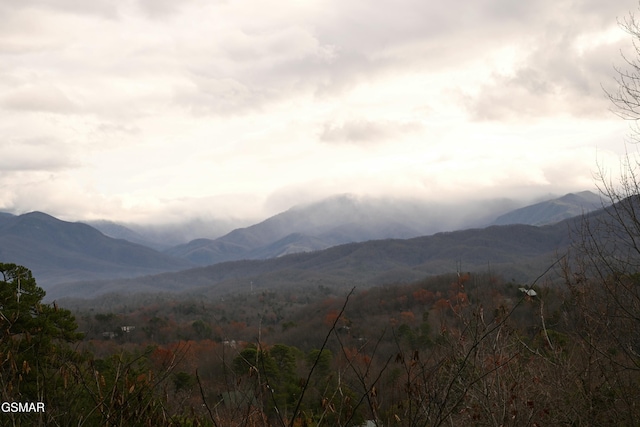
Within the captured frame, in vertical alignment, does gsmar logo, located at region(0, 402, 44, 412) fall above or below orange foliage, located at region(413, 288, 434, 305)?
above

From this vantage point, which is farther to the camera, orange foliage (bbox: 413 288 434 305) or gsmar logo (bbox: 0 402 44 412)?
orange foliage (bbox: 413 288 434 305)

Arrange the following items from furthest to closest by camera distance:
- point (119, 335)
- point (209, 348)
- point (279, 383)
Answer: point (119, 335) → point (209, 348) → point (279, 383)

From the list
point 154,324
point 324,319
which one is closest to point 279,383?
Result: point 324,319

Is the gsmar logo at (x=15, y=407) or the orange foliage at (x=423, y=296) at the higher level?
the gsmar logo at (x=15, y=407)

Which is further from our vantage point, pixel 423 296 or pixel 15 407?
pixel 423 296

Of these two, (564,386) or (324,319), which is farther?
(324,319)

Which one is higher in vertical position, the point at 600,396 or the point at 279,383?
the point at 600,396

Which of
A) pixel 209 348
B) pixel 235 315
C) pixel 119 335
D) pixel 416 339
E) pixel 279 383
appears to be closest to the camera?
pixel 279 383

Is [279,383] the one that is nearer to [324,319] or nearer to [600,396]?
[600,396]

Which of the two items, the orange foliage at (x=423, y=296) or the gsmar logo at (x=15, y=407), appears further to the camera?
the orange foliage at (x=423, y=296)

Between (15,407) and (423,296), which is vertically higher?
(15,407)

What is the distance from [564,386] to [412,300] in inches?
4056

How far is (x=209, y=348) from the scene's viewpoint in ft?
234

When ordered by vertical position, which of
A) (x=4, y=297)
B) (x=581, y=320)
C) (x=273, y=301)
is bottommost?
(x=273, y=301)
